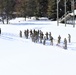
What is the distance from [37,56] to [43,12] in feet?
206

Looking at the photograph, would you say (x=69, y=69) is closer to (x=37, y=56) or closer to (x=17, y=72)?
(x=17, y=72)

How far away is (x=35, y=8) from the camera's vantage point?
267 ft

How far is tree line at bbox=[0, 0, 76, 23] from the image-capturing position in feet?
232

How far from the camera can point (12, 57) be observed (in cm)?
1928

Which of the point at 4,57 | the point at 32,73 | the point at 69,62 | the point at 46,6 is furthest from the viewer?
the point at 46,6

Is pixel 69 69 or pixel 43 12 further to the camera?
pixel 43 12

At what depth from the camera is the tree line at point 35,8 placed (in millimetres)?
70812

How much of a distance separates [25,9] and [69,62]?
6598 centimetres

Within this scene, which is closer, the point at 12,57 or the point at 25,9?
the point at 12,57

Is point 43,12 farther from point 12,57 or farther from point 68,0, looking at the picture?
point 12,57

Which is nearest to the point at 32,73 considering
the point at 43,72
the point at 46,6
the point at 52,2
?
the point at 43,72

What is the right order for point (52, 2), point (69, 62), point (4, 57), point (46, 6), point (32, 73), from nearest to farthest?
point (32, 73)
point (69, 62)
point (4, 57)
point (52, 2)
point (46, 6)

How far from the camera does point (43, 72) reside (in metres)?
15.2

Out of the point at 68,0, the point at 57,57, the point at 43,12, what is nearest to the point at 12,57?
the point at 57,57
